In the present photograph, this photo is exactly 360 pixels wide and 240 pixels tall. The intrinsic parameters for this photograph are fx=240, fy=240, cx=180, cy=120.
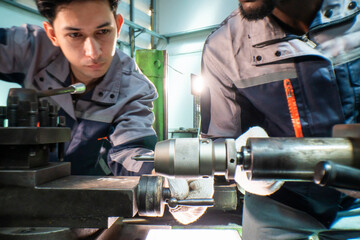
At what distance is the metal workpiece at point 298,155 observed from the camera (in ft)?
1.41

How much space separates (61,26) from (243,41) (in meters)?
0.83

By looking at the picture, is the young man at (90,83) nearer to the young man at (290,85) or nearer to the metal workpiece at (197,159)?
the young man at (290,85)

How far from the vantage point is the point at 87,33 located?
108 centimetres

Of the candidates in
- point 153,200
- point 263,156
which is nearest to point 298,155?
point 263,156

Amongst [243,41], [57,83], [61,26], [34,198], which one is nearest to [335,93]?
[243,41]

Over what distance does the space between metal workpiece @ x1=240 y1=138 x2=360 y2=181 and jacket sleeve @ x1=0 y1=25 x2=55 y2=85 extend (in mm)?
1252

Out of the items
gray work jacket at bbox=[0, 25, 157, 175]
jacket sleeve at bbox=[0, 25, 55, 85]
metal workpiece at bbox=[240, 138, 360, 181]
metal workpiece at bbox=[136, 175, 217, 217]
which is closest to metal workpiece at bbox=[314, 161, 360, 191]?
metal workpiece at bbox=[240, 138, 360, 181]

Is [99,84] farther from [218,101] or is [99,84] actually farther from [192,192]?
[192,192]

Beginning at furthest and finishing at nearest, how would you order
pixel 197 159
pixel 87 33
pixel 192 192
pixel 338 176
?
pixel 87 33
pixel 192 192
pixel 197 159
pixel 338 176

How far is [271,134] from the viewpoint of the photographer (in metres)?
1.08

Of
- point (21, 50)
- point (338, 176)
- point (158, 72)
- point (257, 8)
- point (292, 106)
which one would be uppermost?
point (158, 72)

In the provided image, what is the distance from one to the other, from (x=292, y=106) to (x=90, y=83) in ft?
3.40

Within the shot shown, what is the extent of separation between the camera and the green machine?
2.75 m

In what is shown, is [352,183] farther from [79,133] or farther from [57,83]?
[57,83]
